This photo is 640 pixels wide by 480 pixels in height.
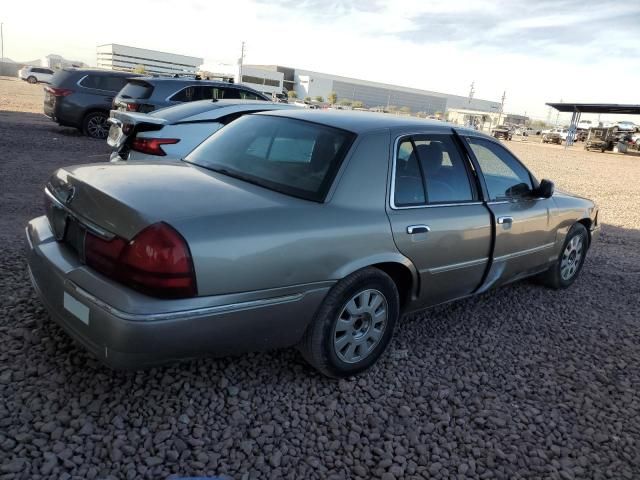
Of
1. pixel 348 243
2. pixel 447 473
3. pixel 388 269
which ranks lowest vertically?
pixel 447 473

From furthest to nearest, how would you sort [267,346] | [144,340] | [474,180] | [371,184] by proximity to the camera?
[474,180], [371,184], [267,346], [144,340]

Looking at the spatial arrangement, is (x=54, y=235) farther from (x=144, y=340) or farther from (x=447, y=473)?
(x=447, y=473)

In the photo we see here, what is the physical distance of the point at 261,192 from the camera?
2.90 meters

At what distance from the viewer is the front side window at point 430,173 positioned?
3.35 metres

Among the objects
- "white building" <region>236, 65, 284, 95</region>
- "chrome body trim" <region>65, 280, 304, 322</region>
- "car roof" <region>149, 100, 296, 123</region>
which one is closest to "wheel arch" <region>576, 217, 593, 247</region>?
"chrome body trim" <region>65, 280, 304, 322</region>

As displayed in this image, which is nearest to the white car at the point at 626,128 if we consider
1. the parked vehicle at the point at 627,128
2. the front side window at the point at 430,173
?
the parked vehicle at the point at 627,128

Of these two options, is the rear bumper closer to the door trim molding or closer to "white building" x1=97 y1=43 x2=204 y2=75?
the door trim molding

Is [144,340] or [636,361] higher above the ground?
[144,340]

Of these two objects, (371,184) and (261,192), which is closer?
(261,192)

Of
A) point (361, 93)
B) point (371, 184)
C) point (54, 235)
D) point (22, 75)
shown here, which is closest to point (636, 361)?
point (371, 184)

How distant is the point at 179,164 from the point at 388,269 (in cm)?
152

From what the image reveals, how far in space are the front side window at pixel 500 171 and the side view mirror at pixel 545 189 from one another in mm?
78

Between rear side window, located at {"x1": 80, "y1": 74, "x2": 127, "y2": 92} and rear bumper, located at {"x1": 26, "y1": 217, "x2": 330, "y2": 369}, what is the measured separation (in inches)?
453

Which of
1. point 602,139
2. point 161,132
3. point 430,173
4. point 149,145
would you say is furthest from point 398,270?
point 602,139
